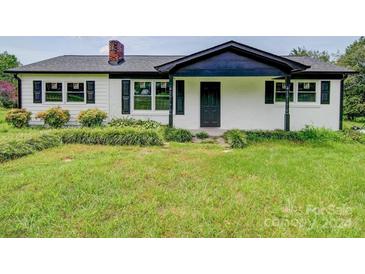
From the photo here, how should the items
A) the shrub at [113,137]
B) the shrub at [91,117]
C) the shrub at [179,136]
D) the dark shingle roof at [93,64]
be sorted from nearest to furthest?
the shrub at [113,137] < the shrub at [179,136] < the shrub at [91,117] < the dark shingle roof at [93,64]

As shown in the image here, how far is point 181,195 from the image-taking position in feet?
15.5

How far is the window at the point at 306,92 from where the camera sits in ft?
42.9

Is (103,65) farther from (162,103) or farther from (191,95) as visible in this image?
(191,95)

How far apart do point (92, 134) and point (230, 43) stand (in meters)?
6.19

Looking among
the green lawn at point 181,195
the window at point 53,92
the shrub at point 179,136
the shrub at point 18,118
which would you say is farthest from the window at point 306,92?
the shrub at point 18,118

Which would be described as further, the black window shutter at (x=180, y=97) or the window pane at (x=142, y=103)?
the window pane at (x=142, y=103)

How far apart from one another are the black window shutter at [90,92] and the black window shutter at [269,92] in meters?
8.40

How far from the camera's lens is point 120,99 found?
1352 cm

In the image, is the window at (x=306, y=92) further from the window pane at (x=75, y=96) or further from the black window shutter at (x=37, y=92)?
the black window shutter at (x=37, y=92)

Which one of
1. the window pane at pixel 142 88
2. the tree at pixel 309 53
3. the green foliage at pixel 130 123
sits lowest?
the green foliage at pixel 130 123

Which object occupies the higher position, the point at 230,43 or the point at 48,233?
the point at 230,43

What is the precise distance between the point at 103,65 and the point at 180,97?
4472 millimetres

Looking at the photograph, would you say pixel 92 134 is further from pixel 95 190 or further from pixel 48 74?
pixel 48 74

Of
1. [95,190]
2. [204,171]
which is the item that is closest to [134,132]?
[204,171]
